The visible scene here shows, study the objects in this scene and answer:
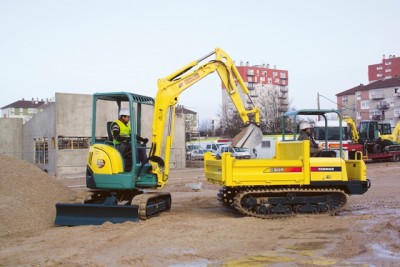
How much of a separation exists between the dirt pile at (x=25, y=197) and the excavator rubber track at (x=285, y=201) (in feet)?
13.6

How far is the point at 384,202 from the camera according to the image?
1311 centimetres

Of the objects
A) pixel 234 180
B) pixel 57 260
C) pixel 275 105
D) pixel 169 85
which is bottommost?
pixel 57 260

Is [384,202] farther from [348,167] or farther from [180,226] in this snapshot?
[180,226]

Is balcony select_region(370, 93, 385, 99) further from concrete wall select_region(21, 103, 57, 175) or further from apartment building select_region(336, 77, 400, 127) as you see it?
concrete wall select_region(21, 103, 57, 175)

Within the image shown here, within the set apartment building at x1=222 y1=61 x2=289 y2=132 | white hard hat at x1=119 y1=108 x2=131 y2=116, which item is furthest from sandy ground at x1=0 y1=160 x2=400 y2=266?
apartment building at x1=222 y1=61 x2=289 y2=132

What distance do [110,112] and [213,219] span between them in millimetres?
19473

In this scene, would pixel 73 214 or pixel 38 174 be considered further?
pixel 38 174

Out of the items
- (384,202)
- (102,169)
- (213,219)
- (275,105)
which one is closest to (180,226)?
(213,219)

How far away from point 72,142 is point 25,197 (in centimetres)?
2122

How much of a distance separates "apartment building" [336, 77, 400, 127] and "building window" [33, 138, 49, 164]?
6380 centimetres

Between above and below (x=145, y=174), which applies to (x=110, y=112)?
above

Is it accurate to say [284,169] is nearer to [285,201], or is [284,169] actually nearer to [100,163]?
[285,201]

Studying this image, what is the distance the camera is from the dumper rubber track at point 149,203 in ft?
32.2

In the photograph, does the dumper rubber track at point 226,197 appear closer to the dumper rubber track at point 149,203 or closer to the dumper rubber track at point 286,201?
the dumper rubber track at point 286,201
